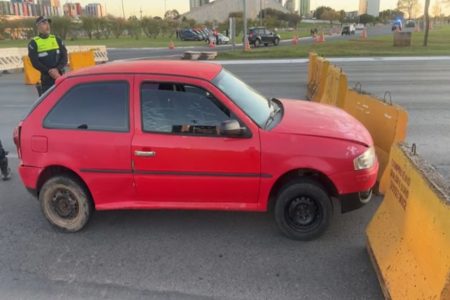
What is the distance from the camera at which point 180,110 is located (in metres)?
4.08

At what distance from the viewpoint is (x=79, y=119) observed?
427 cm

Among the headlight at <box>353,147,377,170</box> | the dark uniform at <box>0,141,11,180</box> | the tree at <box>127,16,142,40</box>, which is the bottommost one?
the dark uniform at <box>0,141,11,180</box>

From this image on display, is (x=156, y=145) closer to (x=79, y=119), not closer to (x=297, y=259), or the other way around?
(x=79, y=119)

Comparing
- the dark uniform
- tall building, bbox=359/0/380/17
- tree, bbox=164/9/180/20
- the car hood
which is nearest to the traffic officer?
the dark uniform

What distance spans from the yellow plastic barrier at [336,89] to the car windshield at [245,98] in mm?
2571

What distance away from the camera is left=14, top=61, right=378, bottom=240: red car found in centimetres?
394

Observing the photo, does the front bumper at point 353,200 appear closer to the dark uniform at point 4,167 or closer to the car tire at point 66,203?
the car tire at point 66,203

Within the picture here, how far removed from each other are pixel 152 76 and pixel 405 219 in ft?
8.17

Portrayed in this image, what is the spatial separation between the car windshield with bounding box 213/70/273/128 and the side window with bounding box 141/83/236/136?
8.9 inches

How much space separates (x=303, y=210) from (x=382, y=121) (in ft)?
6.21

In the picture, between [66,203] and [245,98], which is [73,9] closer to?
[66,203]

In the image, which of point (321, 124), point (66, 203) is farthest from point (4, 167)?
point (321, 124)

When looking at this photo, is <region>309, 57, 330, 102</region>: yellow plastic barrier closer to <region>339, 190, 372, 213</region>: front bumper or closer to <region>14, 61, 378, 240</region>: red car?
<region>14, 61, 378, 240</region>: red car

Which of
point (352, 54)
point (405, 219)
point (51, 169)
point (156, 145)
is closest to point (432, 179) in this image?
point (405, 219)
